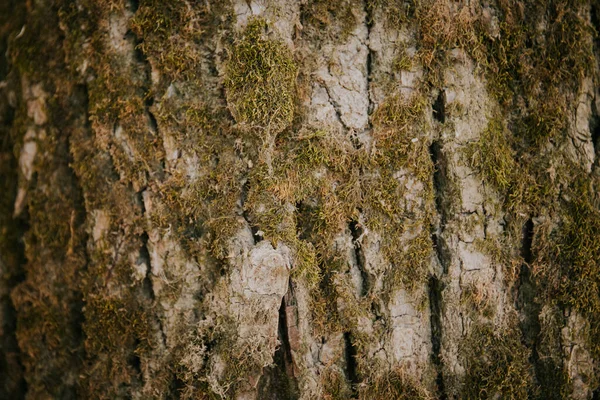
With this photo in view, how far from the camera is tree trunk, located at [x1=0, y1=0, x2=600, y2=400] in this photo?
64.2 inches

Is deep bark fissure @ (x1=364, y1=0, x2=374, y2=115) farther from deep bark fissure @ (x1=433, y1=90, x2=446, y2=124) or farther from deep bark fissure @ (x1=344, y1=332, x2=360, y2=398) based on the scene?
deep bark fissure @ (x1=344, y1=332, x2=360, y2=398)

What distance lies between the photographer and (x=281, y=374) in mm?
1664

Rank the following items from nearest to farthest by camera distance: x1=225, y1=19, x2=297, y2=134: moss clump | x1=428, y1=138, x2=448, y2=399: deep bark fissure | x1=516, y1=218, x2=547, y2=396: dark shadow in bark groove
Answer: x1=225, y1=19, x2=297, y2=134: moss clump < x1=428, y1=138, x2=448, y2=399: deep bark fissure < x1=516, y1=218, x2=547, y2=396: dark shadow in bark groove

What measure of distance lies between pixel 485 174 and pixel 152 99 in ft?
4.59

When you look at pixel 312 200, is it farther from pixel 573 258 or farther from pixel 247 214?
pixel 573 258

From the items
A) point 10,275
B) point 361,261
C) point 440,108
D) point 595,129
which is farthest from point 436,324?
point 10,275

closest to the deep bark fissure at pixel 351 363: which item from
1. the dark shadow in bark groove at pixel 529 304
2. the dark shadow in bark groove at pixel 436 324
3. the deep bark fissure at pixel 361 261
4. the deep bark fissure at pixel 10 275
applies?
the deep bark fissure at pixel 361 261

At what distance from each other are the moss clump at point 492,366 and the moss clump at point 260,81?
3.87 feet

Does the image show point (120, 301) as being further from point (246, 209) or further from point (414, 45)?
point (414, 45)

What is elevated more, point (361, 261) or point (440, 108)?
point (440, 108)

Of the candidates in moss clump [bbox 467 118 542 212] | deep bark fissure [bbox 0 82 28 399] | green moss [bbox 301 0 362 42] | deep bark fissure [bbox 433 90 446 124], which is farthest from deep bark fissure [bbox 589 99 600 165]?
deep bark fissure [bbox 0 82 28 399]

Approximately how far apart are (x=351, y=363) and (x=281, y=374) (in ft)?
0.93

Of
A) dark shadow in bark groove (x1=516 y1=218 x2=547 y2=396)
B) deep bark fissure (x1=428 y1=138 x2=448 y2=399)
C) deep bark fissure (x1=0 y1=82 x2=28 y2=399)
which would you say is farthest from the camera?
deep bark fissure (x1=0 y1=82 x2=28 y2=399)

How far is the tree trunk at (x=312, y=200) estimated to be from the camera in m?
1.63
